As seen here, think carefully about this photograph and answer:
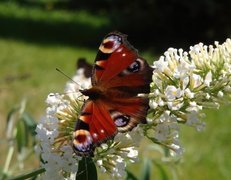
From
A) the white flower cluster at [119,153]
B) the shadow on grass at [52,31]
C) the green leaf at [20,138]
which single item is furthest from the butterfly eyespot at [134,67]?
the shadow on grass at [52,31]

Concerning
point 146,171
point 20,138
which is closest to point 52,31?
point 20,138

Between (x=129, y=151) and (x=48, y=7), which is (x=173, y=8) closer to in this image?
(x=48, y=7)

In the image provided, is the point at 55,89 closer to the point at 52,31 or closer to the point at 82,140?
the point at 52,31

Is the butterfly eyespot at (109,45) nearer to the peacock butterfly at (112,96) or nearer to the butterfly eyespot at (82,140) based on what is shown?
the peacock butterfly at (112,96)

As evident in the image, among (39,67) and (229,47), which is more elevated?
(39,67)

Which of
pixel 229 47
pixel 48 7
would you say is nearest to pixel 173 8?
pixel 48 7

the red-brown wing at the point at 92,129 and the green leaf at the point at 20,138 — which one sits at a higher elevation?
the green leaf at the point at 20,138
